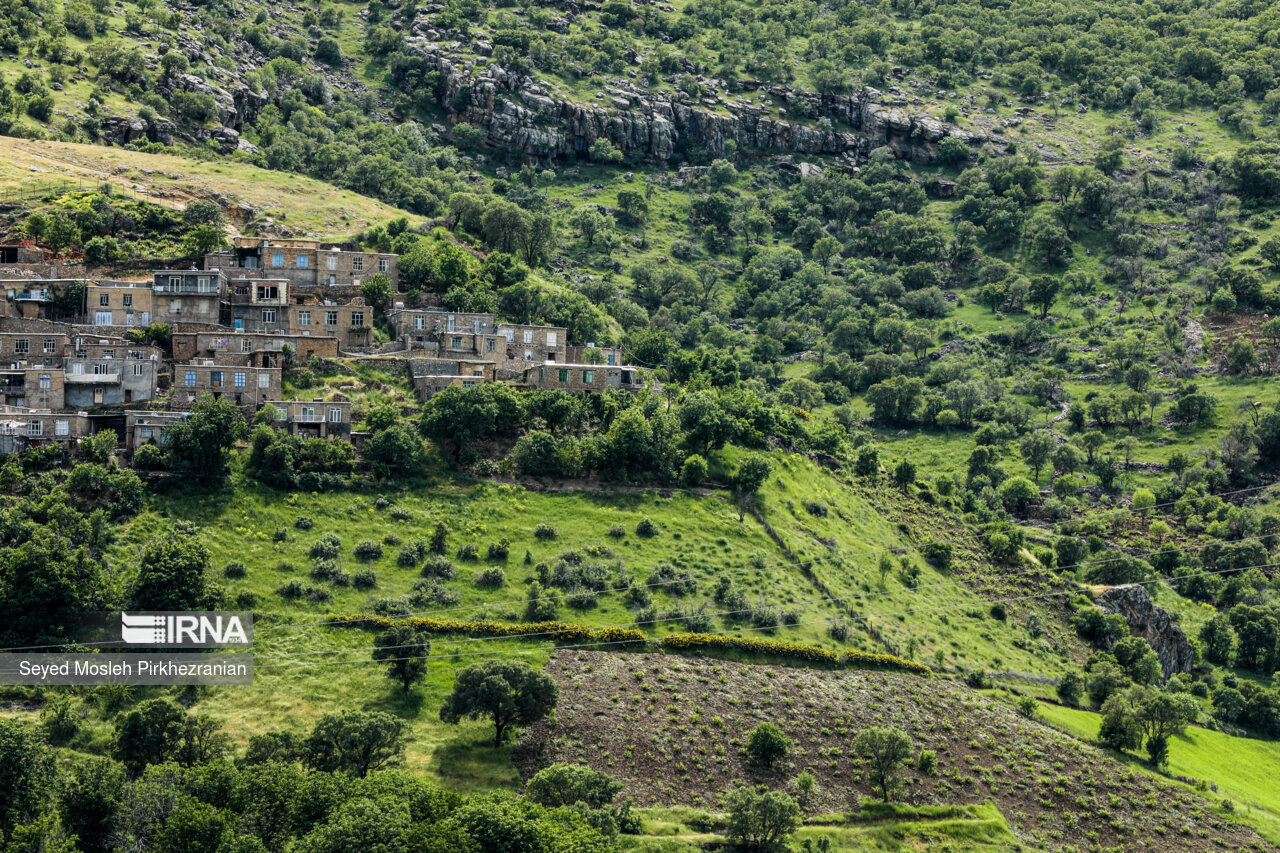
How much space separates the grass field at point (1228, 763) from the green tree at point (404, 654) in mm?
46604

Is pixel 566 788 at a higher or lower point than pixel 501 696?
lower

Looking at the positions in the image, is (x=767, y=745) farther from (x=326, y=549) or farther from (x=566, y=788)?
(x=326, y=549)

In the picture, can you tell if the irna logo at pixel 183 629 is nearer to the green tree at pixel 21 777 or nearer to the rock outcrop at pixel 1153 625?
the green tree at pixel 21 777

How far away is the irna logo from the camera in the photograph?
69.3 metres

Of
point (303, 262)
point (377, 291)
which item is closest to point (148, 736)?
point (377, 291)

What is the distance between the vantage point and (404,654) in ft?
233

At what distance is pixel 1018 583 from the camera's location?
4183 inches

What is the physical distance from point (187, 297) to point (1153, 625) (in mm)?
93416

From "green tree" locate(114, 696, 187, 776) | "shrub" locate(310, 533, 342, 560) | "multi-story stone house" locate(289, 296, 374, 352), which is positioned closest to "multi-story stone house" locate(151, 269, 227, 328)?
"multi-story stone house" locate(289, 296, 374, 352)

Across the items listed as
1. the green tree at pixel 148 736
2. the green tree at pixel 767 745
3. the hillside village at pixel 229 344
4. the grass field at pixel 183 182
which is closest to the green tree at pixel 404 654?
the green tree at pixel 148 736

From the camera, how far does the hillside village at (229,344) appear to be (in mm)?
86438

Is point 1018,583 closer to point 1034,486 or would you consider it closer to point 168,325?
point 1034,486

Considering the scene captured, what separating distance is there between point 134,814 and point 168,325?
54.3 metres

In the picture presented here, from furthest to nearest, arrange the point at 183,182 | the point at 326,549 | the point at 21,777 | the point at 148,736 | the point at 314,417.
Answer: the point at 183,182 < the point at 314,417 < the point at 326,549 < the point at 148,736 < the point at 21,777
